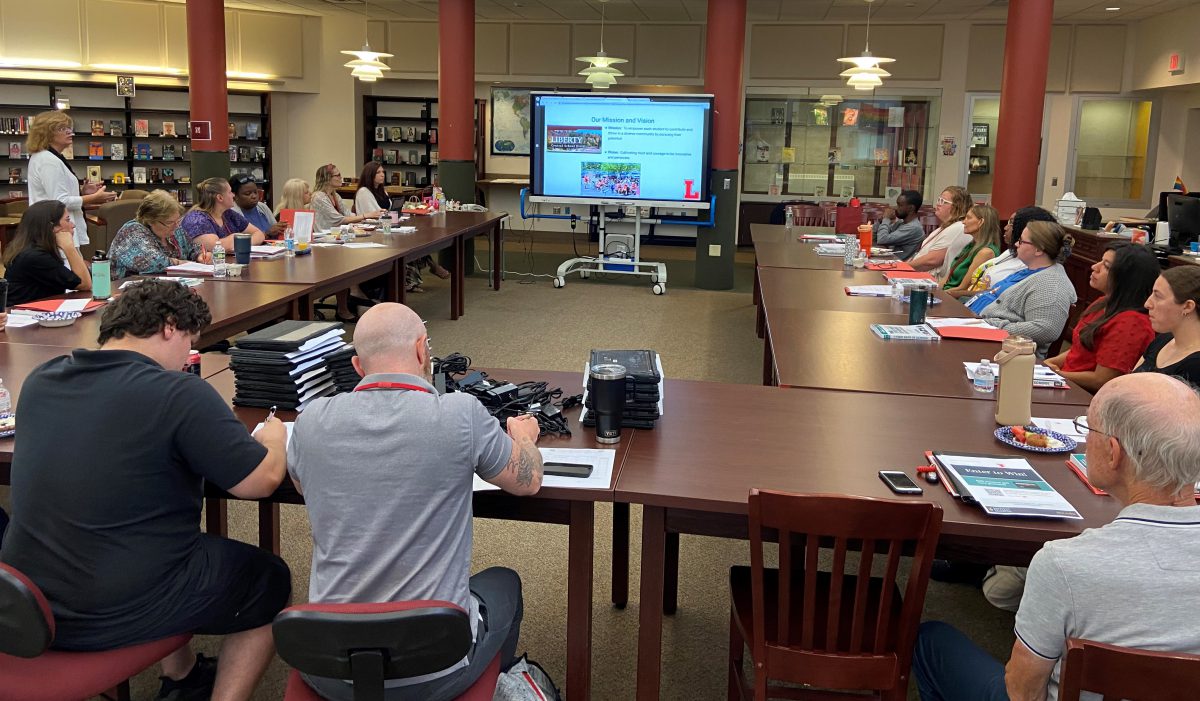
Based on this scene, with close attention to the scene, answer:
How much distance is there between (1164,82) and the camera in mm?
10969

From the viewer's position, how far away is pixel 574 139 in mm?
10188

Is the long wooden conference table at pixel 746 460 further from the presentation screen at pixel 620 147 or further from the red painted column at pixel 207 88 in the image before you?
the red painted column at pixel 207 88

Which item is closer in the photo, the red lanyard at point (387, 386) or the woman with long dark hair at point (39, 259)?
the red lanyard at point (387, 386)

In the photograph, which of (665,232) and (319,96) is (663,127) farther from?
(319,96)

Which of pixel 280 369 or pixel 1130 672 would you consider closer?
pixel 1130 672

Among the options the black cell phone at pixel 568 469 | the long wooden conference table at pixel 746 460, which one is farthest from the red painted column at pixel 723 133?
the black cell phone at pixel 568 469

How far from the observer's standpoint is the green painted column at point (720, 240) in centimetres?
987

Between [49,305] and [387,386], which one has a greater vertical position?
[387,386]

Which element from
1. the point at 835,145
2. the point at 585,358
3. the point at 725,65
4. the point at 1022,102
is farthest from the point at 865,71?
the point at 585,358

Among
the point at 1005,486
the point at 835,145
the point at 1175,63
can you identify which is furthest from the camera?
the point at 835,145

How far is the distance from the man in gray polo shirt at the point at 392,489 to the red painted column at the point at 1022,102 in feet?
24.2

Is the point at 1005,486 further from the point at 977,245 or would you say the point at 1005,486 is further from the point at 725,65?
the point at 725,65

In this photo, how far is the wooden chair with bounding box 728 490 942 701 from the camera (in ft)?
6.20

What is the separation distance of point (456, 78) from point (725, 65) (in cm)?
287
